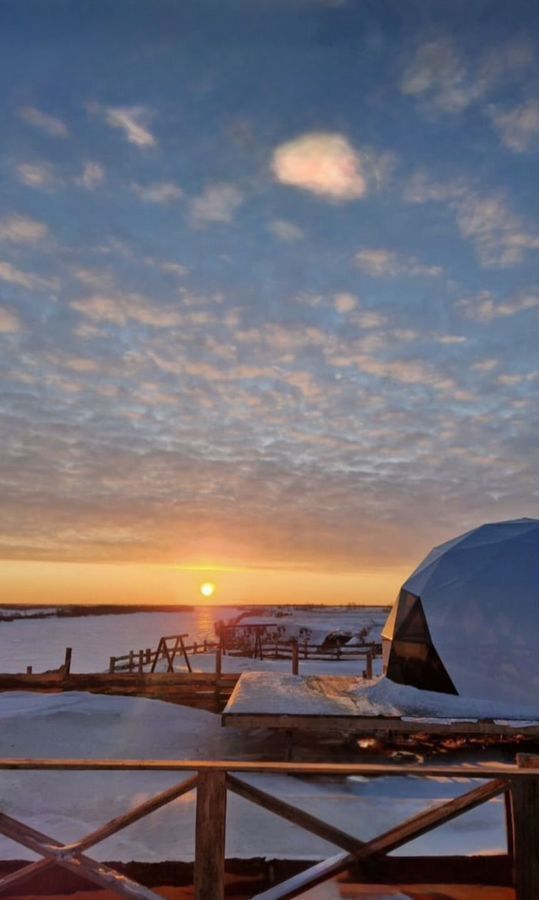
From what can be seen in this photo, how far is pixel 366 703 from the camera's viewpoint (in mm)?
14398

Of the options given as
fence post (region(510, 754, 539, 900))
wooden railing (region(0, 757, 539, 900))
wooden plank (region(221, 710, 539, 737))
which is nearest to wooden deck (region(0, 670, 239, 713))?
wooden plank (region(221, 710, 539, 737))

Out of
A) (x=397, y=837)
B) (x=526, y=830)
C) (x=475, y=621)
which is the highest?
(x=475, y=621)

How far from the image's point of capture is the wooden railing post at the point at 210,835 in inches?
182

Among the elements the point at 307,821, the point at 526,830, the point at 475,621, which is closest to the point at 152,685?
the point at 475,621

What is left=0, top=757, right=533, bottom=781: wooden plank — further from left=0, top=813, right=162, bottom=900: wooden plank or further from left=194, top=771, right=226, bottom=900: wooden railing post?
left=0, top=813, right=162, bottom=900: wooden plank

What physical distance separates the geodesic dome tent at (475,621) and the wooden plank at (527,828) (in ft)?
32.8

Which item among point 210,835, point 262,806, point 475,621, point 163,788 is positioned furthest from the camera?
point 475,621

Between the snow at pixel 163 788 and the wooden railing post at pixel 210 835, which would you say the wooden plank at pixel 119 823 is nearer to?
the wooden railing post at pixel 210 835

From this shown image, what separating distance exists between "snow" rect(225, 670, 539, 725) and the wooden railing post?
7865 millimetres

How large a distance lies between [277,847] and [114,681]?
1266 cm

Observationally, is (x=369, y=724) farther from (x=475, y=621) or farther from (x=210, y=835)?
(x=210, y=835)

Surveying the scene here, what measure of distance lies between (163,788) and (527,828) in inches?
339

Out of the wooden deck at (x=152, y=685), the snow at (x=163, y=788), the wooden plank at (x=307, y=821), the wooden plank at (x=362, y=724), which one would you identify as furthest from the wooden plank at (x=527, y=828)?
the wooden deck at (x=152, y=685)

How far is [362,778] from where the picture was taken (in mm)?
12641
